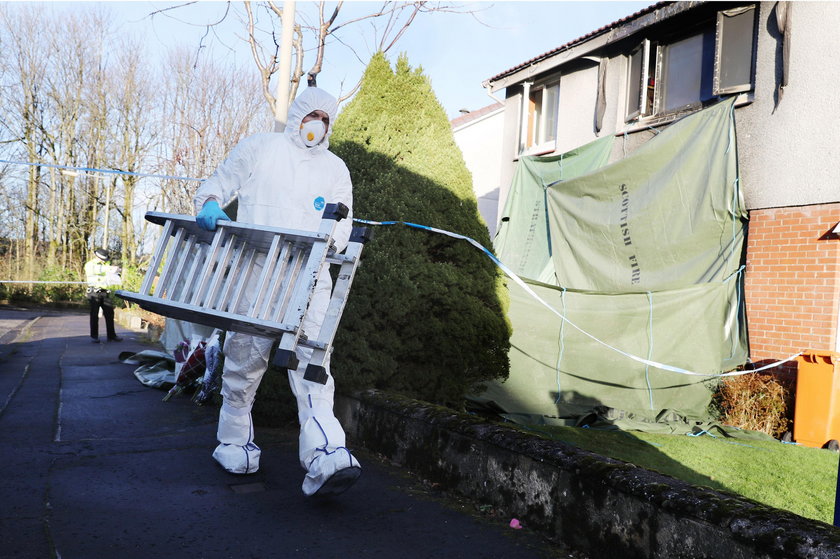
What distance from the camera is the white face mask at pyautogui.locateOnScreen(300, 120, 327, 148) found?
3.57 meters

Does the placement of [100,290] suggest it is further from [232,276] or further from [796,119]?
[796,119]

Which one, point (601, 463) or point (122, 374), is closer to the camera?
point (601, 463)

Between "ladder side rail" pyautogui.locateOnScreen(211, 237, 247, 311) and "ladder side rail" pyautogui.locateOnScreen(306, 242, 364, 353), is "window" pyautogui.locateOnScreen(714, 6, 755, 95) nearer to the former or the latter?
"ladder side rail" pyautogui.locateOnScreen(306, 242, 364, 353)

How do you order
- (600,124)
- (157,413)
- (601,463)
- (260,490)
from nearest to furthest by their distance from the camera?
(601,463) → (260,490) → (157,413) → (600,124)

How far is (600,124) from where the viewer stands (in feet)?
35.2

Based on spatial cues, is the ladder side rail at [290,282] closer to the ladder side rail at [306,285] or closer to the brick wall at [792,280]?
the ladder side rail at [306,285]

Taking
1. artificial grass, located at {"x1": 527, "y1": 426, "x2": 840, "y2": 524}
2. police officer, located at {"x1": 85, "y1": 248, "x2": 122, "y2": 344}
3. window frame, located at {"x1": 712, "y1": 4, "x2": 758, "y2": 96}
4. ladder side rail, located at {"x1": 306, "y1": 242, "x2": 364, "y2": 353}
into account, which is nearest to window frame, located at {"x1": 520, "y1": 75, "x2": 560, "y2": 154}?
window frame, located at {"x1": 712, "y1": 4, "x2": 758, "y2": 96}

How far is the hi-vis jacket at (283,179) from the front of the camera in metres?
3.49

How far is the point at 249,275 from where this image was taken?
9.78 feet

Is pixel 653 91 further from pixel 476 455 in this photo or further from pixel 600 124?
pixel 476 455

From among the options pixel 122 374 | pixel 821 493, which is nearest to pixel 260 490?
pixel 821 493

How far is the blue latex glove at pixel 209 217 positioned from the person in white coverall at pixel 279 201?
0.30m

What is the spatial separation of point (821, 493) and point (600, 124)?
7278mm

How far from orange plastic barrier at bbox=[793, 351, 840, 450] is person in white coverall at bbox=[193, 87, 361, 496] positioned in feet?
17.5
